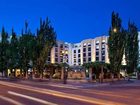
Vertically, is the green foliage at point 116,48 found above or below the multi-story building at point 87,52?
below

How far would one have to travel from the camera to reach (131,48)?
200 feet

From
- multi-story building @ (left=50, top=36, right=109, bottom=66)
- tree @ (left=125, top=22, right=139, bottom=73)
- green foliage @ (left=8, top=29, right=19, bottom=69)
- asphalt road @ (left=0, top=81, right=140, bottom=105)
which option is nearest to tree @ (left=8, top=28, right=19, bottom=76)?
green foliage @ (left=8, top=29, right=19, bottom=69)

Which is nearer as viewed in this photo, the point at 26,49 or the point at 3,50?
the point at 26,49

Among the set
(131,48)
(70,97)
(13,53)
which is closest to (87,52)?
(13,53)

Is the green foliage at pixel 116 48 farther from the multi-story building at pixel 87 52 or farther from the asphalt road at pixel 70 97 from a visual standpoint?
the multi-story building at pixel 87 52

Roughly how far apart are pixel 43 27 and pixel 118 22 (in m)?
13.3

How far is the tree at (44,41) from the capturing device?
60250mm

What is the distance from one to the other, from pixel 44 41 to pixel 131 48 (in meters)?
14.5

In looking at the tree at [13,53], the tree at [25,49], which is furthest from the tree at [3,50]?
the tree at [25,49]

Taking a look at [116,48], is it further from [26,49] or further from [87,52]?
[87,52]

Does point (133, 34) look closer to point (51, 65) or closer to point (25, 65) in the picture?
point (51, 65)

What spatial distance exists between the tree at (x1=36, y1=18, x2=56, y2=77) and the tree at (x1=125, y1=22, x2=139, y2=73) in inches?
490

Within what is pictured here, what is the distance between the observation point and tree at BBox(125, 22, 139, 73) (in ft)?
198

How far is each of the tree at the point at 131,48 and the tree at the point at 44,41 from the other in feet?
40.8
